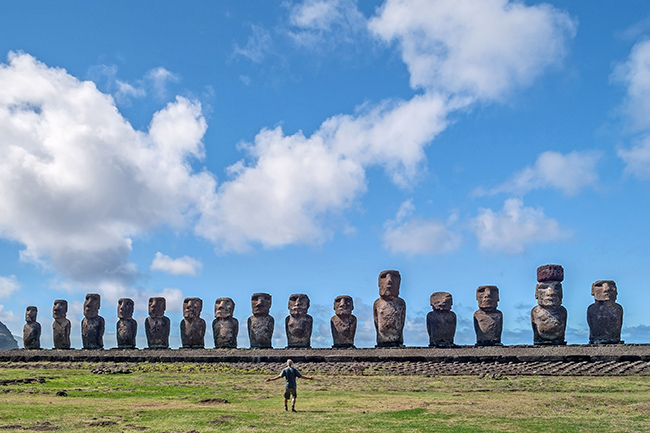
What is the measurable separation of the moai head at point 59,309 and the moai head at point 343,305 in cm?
1599

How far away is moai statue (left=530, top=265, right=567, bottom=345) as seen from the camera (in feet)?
89.2

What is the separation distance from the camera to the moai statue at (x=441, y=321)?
28266mm

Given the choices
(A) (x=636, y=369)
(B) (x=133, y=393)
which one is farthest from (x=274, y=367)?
(A) (x=636, y=369)

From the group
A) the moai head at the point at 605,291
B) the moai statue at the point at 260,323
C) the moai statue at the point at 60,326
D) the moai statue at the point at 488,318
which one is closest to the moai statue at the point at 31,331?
the moai statue at the point at 60,326

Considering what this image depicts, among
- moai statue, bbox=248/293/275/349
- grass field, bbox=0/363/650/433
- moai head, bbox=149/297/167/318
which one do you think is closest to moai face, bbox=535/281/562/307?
grass field, bbox=0/363/650/433

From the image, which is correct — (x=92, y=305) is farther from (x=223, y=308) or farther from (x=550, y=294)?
(x=550, y=294)

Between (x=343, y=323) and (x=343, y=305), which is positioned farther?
(x=343, y=305)

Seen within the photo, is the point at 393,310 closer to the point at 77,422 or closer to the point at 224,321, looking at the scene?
the point at 224,321

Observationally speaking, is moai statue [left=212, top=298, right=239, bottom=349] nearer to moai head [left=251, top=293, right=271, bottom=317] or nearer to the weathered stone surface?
moai head [left=251, top=293, right=271, bottom=317]

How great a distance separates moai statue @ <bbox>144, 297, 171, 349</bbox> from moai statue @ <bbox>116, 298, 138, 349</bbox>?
123cm

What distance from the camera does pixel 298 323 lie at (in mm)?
30328

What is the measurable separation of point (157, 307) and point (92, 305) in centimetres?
442

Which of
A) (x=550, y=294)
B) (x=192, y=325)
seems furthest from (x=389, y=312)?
(x=192, y=325)

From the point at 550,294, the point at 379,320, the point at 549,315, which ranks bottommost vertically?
the point at 379,320
